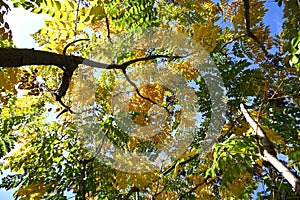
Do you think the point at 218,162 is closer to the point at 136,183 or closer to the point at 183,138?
the point at 136,183

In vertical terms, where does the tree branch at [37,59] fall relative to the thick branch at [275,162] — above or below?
above

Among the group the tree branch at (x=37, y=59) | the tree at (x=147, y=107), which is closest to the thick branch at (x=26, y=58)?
the tree branch at (x=37, y=59)

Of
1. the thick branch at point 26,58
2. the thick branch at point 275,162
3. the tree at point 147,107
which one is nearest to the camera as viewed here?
the thick branch at point 275,162

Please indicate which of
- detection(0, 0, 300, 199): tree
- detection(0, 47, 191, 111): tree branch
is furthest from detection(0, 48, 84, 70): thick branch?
detection(0, 0, 300, 199): tree

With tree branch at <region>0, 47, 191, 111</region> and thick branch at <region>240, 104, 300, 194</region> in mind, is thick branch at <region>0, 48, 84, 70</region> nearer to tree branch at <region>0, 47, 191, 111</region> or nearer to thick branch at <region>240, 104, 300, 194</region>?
tree branch at <region>0, 47, 191, 111</region>

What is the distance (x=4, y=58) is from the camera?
75.4 inches

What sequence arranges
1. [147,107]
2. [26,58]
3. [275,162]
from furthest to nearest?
[147,107] → [26,58] → [275,162]

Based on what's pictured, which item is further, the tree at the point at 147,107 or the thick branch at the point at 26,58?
the tree at the point at 147,107

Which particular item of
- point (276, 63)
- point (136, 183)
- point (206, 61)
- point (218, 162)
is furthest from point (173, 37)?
point (218, 162)

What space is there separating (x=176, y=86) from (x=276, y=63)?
1.77m

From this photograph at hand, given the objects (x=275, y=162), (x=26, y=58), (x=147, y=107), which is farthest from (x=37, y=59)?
(x=147, y=107)

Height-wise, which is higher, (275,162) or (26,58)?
(26,58)

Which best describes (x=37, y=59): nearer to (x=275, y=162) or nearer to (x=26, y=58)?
(x=26, y=58)

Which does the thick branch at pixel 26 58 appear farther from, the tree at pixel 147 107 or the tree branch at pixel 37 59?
the tree at pixel 147 107
